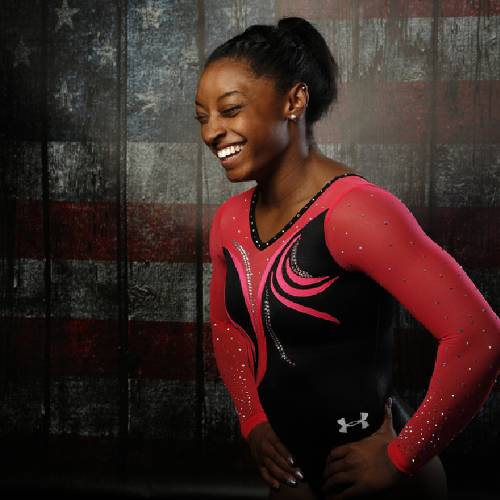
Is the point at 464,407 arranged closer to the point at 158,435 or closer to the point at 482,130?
the point at 482,130

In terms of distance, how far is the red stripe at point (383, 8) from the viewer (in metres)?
1.51

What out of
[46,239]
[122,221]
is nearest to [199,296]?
[122,221]

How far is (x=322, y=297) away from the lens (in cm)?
97

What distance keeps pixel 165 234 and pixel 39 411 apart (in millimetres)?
554

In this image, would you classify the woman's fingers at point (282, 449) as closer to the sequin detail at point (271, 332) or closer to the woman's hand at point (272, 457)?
the woman's hand at point (272, 457)

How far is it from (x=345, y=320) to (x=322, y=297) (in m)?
0.05

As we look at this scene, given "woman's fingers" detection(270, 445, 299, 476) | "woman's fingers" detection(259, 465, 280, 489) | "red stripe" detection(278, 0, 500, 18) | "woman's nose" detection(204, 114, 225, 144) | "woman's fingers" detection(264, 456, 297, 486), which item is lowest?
"woman's fingers" detection(259, 465, 280, 489)

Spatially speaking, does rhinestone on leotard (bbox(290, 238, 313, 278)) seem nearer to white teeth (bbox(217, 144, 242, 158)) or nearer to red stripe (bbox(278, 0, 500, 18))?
white teeth (bbox(217, 144, 242, 158))

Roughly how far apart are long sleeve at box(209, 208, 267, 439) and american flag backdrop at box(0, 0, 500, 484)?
43cm

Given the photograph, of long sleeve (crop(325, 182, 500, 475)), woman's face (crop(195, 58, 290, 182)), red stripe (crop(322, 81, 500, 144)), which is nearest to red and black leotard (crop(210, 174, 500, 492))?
long sleeve (crop(325, 182, 500, 475))

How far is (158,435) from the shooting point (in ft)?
5.66

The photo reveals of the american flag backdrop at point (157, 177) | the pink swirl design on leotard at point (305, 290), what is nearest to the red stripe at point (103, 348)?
the american flag backdrop at point (157, 177)

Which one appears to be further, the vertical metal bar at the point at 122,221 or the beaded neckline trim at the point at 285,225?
the vertical metal bar at the point at 122,221

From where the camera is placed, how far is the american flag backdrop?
5.05 ft
